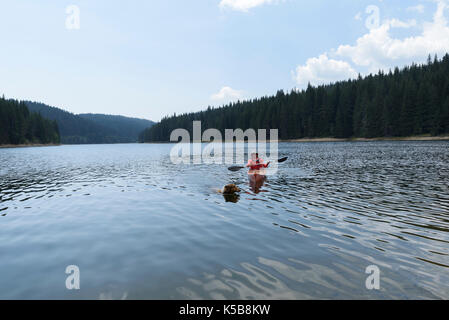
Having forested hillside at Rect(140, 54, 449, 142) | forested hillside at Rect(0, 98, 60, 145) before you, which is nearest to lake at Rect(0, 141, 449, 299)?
forested hillside at Rect(140, 54, 449, 142)

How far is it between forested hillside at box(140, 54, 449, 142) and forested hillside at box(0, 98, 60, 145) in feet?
352

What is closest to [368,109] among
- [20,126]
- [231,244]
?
[231,244]

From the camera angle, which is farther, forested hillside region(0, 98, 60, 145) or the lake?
forested hillside region(0, 98, 60, 145)

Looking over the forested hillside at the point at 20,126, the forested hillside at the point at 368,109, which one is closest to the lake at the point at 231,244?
the forested hillside at the point at 368,109

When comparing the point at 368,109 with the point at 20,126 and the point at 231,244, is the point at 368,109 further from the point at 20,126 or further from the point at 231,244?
the point at 20,126

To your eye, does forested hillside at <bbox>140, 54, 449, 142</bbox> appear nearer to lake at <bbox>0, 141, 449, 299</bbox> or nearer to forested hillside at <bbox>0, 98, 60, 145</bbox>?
lake at <bbox>0, 141, 449, 299</bbox>

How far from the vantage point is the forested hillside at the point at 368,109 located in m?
93.2

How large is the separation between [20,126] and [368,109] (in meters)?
153

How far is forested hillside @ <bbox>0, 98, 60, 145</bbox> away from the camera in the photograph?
362ft

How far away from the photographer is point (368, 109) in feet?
342

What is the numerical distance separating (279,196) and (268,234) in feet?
20.1

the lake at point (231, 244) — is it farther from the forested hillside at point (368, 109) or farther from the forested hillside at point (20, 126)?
the forested hillside at point (20, 126)

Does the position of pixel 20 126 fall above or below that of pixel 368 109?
below

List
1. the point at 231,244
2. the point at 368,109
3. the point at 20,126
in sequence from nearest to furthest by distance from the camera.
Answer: the point at 231,244 → the point at 368,109 → the point at 20,126
